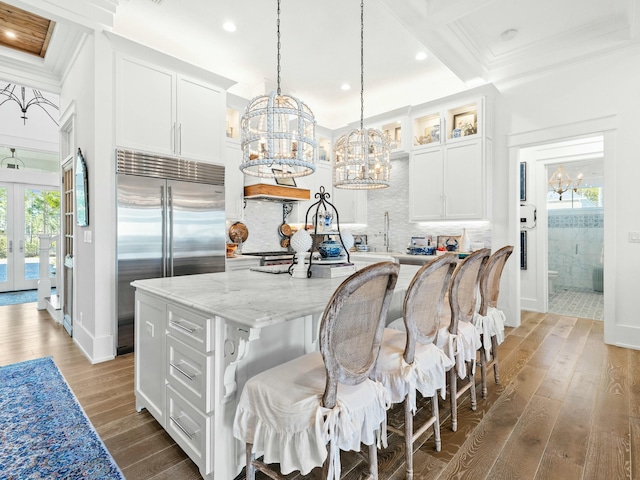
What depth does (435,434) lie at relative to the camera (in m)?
1.86

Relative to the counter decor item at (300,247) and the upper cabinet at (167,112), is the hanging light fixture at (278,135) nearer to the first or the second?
the counter decor item at (300,247)

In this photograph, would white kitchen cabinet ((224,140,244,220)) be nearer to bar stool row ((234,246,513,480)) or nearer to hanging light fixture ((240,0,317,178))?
hanging light fixture ((240,0,317,178))

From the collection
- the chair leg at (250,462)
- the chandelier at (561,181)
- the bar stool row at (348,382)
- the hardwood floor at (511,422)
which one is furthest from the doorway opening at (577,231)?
the chair leg at (250,462)

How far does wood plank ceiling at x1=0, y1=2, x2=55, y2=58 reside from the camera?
124 inches

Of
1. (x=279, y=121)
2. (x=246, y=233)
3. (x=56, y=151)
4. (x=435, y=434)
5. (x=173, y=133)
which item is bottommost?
(x=435, y=434)

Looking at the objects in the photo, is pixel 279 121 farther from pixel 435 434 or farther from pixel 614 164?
pixel 614 164

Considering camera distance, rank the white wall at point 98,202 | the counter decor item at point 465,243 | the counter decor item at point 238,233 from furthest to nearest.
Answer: the counter decor item at point 238,233 < the counter decor item at point 465,243 < the white wall at point 98,202

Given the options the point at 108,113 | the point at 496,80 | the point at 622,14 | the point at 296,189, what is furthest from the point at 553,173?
the point at 108,113

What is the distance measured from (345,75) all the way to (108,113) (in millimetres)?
3063

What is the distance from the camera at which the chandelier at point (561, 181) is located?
6.78 meters

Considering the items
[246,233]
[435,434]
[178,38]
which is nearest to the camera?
[435,434]

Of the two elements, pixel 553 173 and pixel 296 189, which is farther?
pixel 553 173

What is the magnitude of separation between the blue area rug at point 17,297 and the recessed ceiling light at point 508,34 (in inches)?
309

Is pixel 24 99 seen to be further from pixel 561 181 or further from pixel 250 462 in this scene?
pixel 561 181
